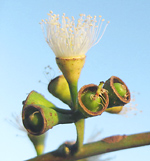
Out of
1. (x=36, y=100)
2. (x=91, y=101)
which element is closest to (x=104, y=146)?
(x=91, y=101)

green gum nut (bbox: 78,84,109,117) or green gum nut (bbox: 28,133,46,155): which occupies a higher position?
green gum nut (bbox: 78,84,109,117)

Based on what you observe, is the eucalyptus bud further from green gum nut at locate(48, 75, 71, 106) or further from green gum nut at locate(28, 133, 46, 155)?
green gum nut at locate(28, 133, 46, 155)

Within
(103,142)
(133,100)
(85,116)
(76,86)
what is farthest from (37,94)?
(133,100)

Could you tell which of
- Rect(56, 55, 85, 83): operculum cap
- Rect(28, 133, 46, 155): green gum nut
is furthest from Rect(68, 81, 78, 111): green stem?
Rect(28, 133, 46, 155): green gum nut

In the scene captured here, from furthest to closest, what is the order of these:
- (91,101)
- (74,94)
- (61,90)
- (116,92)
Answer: (61,90) < (74,94) < (116,92) < (91,101)

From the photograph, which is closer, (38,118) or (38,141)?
(38,118)

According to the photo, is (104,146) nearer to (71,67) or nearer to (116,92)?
(116,92)
